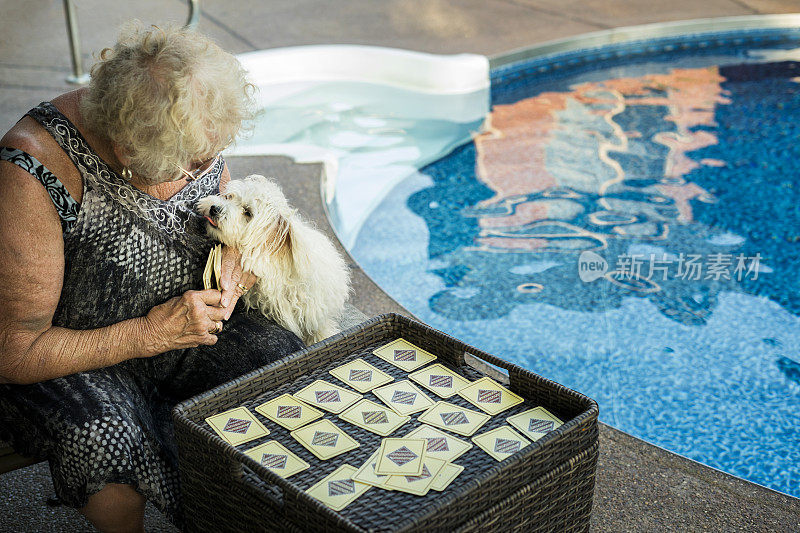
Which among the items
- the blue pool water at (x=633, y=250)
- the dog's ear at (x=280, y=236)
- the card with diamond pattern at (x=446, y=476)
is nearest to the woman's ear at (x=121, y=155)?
the dog's ear at (x=280, y=236)

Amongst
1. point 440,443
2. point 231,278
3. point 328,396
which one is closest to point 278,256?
point 231,278

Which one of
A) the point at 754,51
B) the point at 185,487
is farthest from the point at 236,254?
the point at 754,51

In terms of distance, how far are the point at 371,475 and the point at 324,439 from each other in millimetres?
135

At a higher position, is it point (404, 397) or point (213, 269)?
point (213, 269)

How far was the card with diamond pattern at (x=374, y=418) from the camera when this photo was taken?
1468 mm

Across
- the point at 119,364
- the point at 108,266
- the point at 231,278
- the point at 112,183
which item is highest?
the point at 112,183

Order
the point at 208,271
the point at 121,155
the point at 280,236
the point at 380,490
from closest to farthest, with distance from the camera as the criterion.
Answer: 1. the point at 380,490
2. the point at 121,155
3. the point at 208,271
4. the point at 280,236

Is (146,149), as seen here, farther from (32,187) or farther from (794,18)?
(794,18)

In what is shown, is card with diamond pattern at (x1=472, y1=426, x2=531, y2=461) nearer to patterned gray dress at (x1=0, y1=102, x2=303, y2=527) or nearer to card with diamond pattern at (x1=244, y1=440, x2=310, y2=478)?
card with diamond pattern at (x1=244, y1=440, x2=310, y2=478)

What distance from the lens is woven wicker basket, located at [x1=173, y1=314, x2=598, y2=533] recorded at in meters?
1.27

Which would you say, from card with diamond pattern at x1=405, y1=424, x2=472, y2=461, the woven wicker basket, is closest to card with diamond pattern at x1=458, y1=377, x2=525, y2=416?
the woven wicker basket

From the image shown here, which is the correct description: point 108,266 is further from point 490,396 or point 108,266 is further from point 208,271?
point 490,396

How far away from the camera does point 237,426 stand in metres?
1.48

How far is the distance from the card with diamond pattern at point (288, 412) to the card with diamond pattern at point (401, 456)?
0.56 feet
